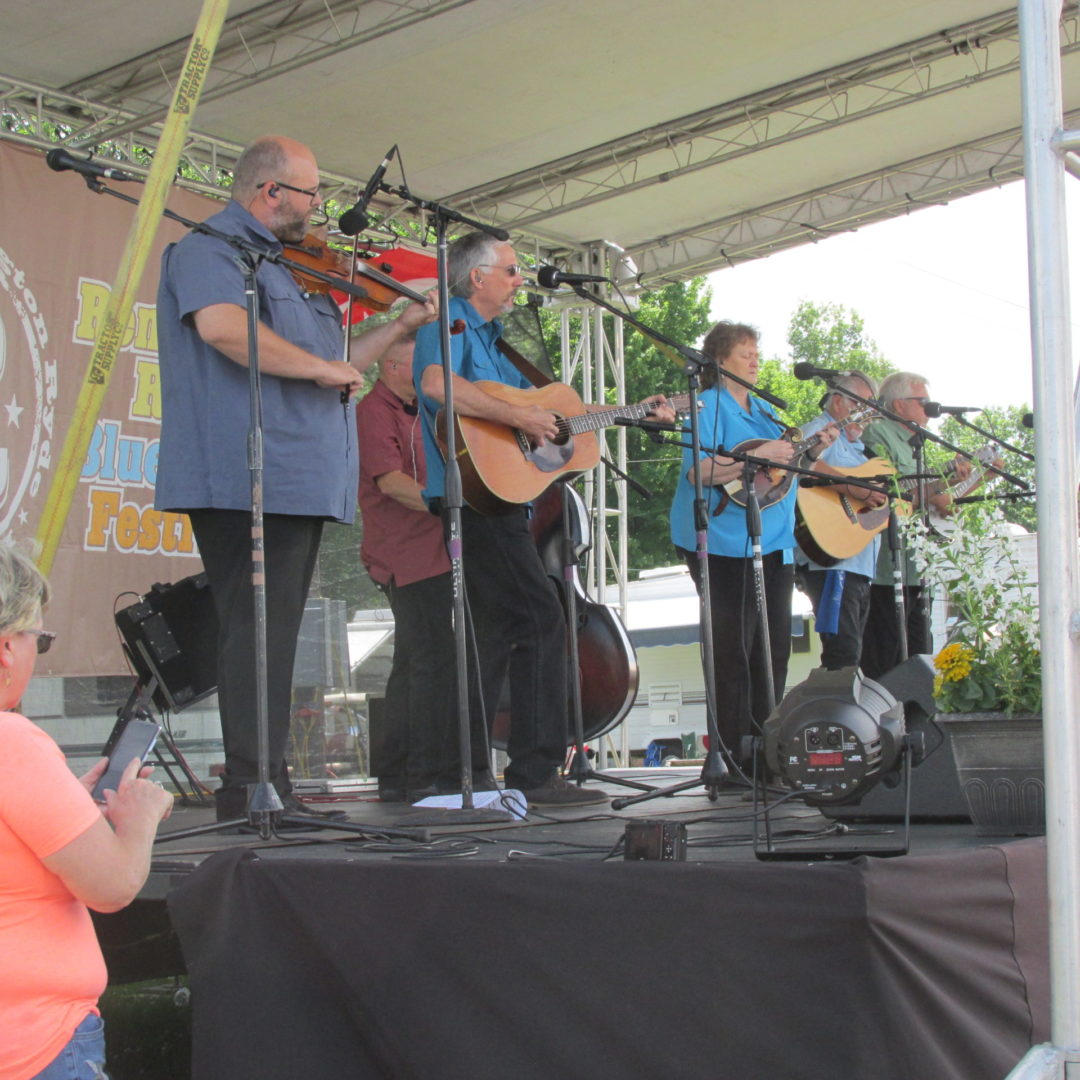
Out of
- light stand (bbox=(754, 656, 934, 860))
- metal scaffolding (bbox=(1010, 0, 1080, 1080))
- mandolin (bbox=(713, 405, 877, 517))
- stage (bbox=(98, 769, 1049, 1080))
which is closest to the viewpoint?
metal scaffolding (bbox=(1010, 0, 1080, 1080))

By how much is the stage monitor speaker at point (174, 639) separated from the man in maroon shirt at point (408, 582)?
2.70 feet

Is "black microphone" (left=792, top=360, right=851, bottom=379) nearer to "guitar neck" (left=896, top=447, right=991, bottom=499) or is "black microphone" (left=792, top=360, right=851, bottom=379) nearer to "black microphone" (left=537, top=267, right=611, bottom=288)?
"guitar neck" (left=896, top=447, right=991, bottom=499)

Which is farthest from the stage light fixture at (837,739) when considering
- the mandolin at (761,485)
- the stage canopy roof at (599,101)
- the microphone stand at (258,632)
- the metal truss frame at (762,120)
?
the metal truss frame at (762,120)

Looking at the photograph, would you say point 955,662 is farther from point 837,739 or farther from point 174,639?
point 174,639

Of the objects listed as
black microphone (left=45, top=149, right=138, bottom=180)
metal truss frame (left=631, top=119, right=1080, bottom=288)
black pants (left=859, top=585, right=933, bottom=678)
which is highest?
metal truss frame (left=631, top=119, right=1080, bottom=288)

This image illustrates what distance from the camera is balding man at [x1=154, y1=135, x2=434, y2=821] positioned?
11.4 ft

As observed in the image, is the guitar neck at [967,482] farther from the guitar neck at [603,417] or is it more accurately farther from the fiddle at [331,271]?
the fiddle at [331,271]

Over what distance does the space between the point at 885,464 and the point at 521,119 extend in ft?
8.36

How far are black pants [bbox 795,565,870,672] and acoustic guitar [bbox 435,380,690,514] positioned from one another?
1.75 metres

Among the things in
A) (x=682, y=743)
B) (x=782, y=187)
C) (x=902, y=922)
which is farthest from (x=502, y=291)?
(x=682, y=743)

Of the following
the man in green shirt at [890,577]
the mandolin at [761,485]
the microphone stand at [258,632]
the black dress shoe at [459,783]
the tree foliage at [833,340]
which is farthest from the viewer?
the tree foliage at [833,340]

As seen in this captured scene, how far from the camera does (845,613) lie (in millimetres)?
6016

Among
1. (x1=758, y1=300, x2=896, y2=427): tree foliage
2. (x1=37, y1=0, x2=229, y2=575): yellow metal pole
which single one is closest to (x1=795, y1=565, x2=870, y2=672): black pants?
(x1=37, y1=0, x2=229, y2=575): yellow metal pole

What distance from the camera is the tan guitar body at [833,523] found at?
5977 mm
